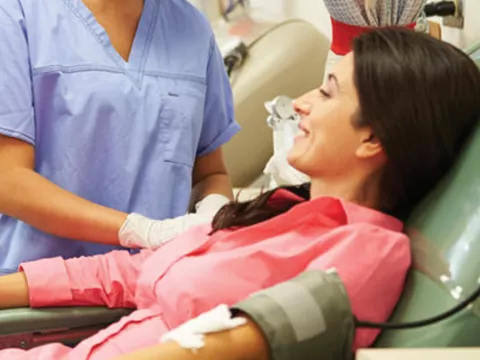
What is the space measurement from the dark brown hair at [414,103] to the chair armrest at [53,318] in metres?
0.56

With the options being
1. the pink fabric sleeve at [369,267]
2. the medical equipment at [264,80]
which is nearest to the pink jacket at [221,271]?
the pink fabric sleeve at [369,267]

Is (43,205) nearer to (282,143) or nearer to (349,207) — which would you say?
(349,207)

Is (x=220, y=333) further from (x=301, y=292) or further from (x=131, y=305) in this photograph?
(x=131, y=305)

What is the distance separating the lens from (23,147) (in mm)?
1306

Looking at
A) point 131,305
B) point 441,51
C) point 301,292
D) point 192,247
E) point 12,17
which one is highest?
point 12,17

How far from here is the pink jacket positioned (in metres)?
0.93

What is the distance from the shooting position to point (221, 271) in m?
1.01

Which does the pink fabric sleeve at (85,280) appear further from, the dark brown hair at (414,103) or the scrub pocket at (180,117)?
the dark brown hair at (414,103)

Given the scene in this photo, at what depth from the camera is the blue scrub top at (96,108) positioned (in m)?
1.32

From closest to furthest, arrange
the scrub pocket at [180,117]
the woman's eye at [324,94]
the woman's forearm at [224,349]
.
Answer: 1. the woman's forearm at [224,349]
2. the woman's eye at [324,94]
3. the scrub pocket at [180,117]

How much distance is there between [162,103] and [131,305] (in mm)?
423

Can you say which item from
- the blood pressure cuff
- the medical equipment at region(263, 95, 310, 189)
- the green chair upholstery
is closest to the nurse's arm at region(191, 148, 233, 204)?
the medical equipment at region(263, 95, 310, 189)

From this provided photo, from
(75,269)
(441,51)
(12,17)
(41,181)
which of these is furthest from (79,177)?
(441,51)

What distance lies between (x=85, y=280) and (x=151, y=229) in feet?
0.53
